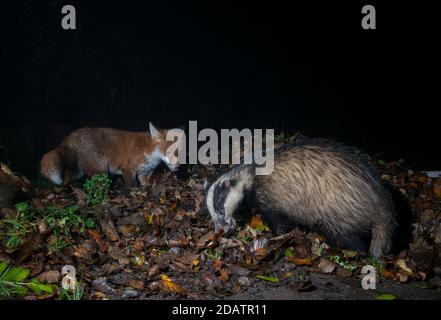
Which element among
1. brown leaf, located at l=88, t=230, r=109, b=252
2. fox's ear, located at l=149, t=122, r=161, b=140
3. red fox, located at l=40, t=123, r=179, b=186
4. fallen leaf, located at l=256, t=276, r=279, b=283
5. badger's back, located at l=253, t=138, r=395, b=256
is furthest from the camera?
fox's ear, located at l=149, t=122, r=161, b=140

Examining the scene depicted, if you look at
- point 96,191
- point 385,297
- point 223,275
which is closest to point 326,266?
point 385,297

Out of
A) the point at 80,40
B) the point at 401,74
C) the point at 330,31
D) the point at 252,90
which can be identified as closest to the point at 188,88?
the point at 252,90

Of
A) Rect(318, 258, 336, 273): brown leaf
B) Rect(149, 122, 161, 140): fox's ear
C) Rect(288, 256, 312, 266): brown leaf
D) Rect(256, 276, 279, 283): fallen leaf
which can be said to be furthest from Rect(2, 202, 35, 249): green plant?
Rect(318, 258, 336, 273): brown leaf

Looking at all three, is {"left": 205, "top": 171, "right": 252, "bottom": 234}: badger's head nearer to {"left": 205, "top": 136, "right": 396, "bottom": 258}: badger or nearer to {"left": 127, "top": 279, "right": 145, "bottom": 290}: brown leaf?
{"left": 205, "top": 136, "right": 396, "bottom": 258}: badger

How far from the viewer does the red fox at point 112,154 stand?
7656mm

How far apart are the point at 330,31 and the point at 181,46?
201 inches

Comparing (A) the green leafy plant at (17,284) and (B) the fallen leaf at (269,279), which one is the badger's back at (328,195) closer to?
(B) the fallen leaf at (269,279)

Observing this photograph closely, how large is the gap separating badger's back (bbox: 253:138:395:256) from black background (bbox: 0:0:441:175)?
4866mm

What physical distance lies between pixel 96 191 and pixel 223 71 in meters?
6.14

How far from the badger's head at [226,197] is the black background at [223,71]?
4654 millimetres

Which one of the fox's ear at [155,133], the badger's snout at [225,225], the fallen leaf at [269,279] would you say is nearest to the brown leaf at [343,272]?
the fallen leaf at [269,279]

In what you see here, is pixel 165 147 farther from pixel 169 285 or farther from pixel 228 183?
pixel 169 285

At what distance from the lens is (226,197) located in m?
5.73

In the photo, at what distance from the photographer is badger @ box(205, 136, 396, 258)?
5.06 m
